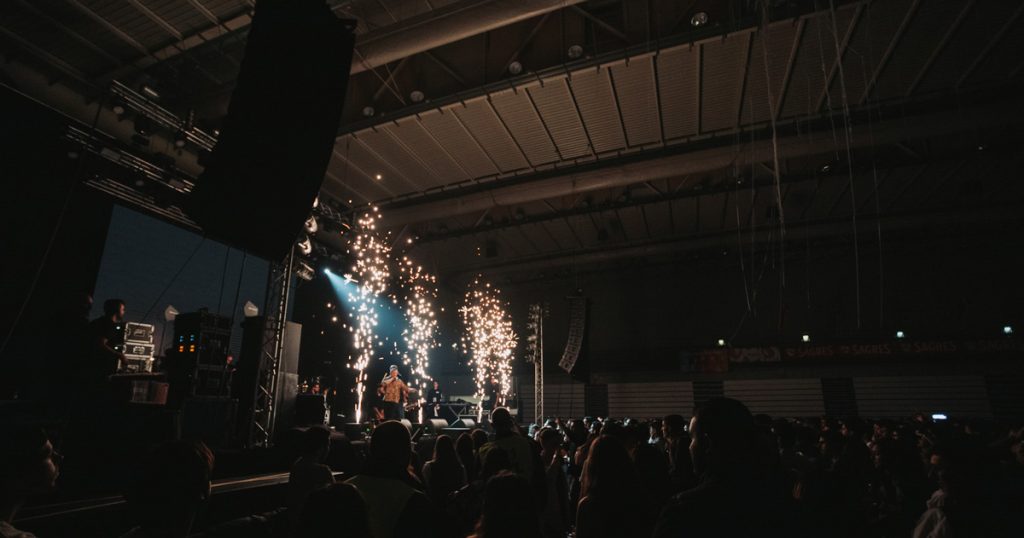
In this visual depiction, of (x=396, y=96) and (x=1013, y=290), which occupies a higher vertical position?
(x=396, y=96)

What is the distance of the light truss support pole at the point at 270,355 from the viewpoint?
695 cm

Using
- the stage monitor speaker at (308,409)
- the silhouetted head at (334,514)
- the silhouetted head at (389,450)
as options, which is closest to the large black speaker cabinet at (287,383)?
the stage monitor speaker at (308,409)

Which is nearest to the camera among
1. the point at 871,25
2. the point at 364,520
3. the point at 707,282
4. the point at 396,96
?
the point at 364,520

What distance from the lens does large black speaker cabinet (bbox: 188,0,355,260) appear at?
6.63ft

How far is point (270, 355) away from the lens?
7.48 m

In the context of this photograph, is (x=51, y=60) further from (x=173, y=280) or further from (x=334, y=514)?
(x=334, y=514)

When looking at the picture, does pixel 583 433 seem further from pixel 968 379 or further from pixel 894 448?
pixel 968 379

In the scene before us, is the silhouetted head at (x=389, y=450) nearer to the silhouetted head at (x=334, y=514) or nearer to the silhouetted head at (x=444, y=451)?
the silhouetted head at (x=334, y=514)

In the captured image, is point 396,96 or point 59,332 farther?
point 396,96

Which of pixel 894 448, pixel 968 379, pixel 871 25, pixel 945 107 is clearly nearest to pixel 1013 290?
pixel 968 379

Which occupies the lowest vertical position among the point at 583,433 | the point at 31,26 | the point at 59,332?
the point at 583,433

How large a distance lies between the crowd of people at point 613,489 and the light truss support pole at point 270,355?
14.0 feet

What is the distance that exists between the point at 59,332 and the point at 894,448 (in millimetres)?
8344

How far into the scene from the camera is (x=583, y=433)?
237 inches
